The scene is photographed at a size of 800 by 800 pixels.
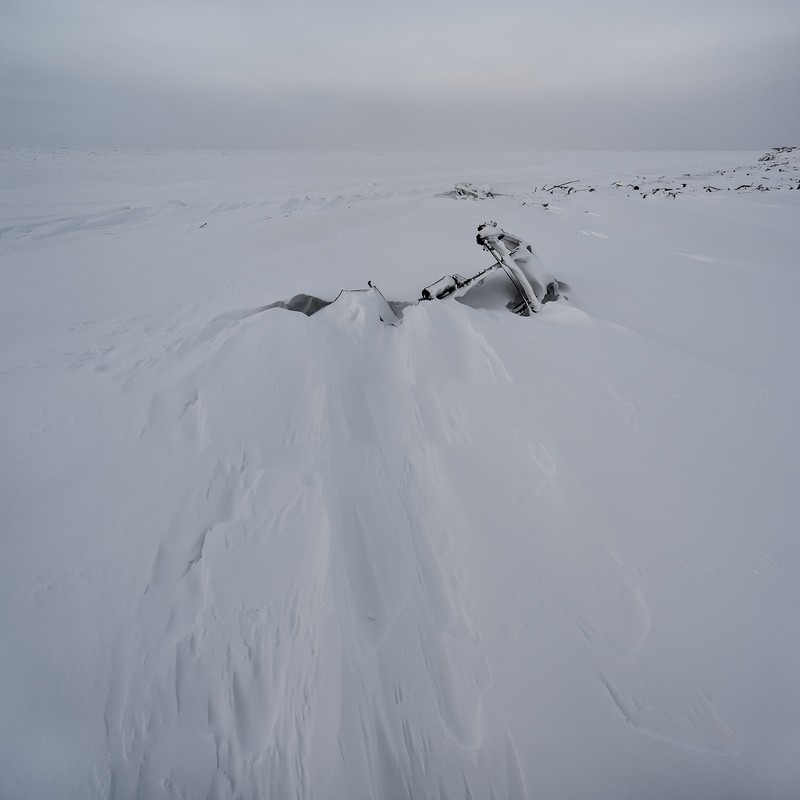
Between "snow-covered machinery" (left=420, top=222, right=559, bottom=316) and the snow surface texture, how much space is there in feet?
0.98

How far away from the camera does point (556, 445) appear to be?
6.34ft

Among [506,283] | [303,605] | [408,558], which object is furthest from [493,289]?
[303,605]

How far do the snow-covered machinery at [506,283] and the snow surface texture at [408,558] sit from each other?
298 mm

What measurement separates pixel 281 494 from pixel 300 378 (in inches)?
29.8

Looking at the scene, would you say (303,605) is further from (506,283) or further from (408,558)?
(506,283)

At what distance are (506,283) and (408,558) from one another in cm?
275

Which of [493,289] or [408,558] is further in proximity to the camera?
[493,289]

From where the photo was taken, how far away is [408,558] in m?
1.61

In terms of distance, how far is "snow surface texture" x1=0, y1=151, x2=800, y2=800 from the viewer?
1.18 metres

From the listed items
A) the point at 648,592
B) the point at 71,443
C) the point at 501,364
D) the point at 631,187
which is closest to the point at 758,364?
the point at 501,364

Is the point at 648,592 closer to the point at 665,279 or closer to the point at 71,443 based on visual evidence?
the point at 71,443

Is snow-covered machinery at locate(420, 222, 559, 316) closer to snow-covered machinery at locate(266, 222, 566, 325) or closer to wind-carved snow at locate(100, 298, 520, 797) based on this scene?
snow-covered machinery at locate(266, 222, 566, 325)

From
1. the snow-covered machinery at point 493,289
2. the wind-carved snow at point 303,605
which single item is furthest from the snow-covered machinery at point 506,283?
A: the wind-carved snow at point 303,605

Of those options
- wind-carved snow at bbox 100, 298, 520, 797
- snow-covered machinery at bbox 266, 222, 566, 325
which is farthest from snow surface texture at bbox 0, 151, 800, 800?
snow-covered machinery at bbox 266, 222, 566, 325
